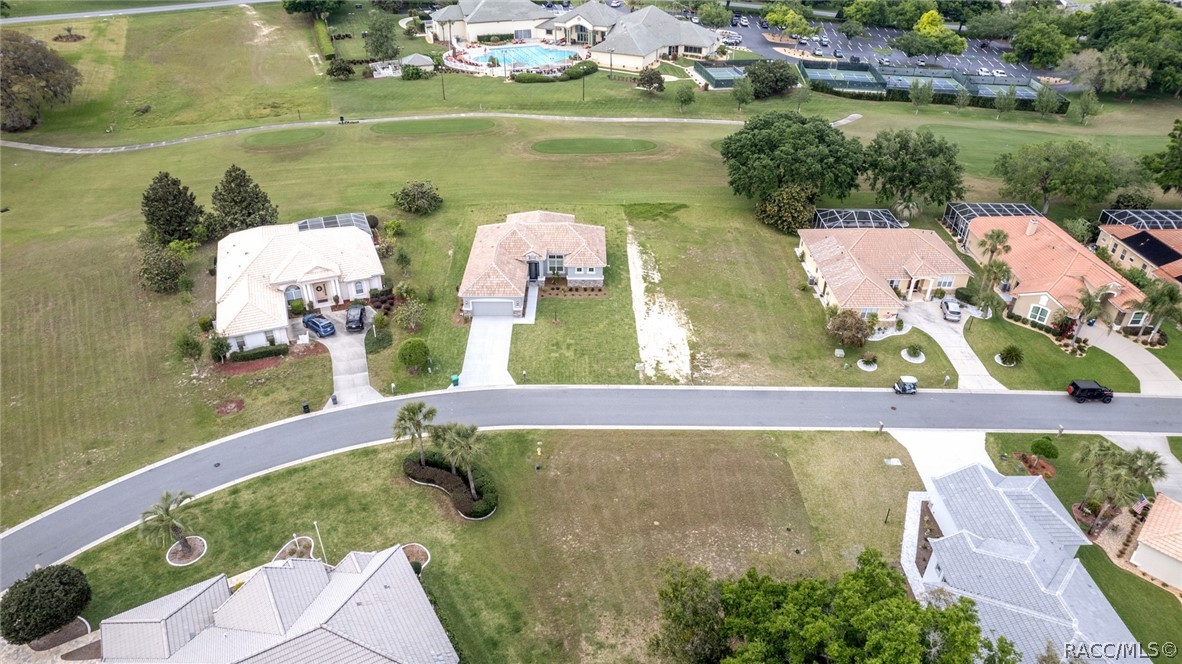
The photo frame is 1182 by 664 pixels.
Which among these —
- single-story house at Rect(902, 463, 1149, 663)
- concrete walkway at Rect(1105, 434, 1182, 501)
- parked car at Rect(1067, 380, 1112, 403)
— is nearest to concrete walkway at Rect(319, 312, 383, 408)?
single-story house at Rect(902, 463, 1149, 663)

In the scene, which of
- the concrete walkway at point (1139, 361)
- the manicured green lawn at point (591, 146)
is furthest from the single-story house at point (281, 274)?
the concrete walkway at point (1139, 361)

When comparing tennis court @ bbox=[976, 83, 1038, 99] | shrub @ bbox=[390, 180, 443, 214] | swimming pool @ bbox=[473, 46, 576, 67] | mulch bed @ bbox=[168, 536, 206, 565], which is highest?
tennis court @ bbox=[976, 83, 1038, 99]

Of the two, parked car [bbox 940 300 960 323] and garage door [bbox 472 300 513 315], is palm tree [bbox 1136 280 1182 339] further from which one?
garage door [bbox 472 300 513 315]

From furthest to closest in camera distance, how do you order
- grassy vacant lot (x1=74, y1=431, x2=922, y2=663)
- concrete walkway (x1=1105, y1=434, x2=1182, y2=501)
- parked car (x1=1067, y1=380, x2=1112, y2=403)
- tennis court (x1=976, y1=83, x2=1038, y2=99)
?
tennis court (x1=976, y1=83, x2=1038, y2=99)
parked car (x1=1067, y1=380, x2=1112, y2=403)
concrete walkway (x1=1105, y1=434, x2=1182, y2=501)
grassy vacant lot (x1=74, y1=431, x2=922, y2=663)

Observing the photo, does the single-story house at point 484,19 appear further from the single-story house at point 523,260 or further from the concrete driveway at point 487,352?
the concrete driveway at point 487,352

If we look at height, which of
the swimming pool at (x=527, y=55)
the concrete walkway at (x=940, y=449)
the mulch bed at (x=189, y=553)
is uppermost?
the swimming pool at (x=527, y=55)

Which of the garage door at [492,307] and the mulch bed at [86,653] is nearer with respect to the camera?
the mulch bed at [86,653]

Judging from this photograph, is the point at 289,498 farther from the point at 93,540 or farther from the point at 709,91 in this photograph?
the point at 709,91
